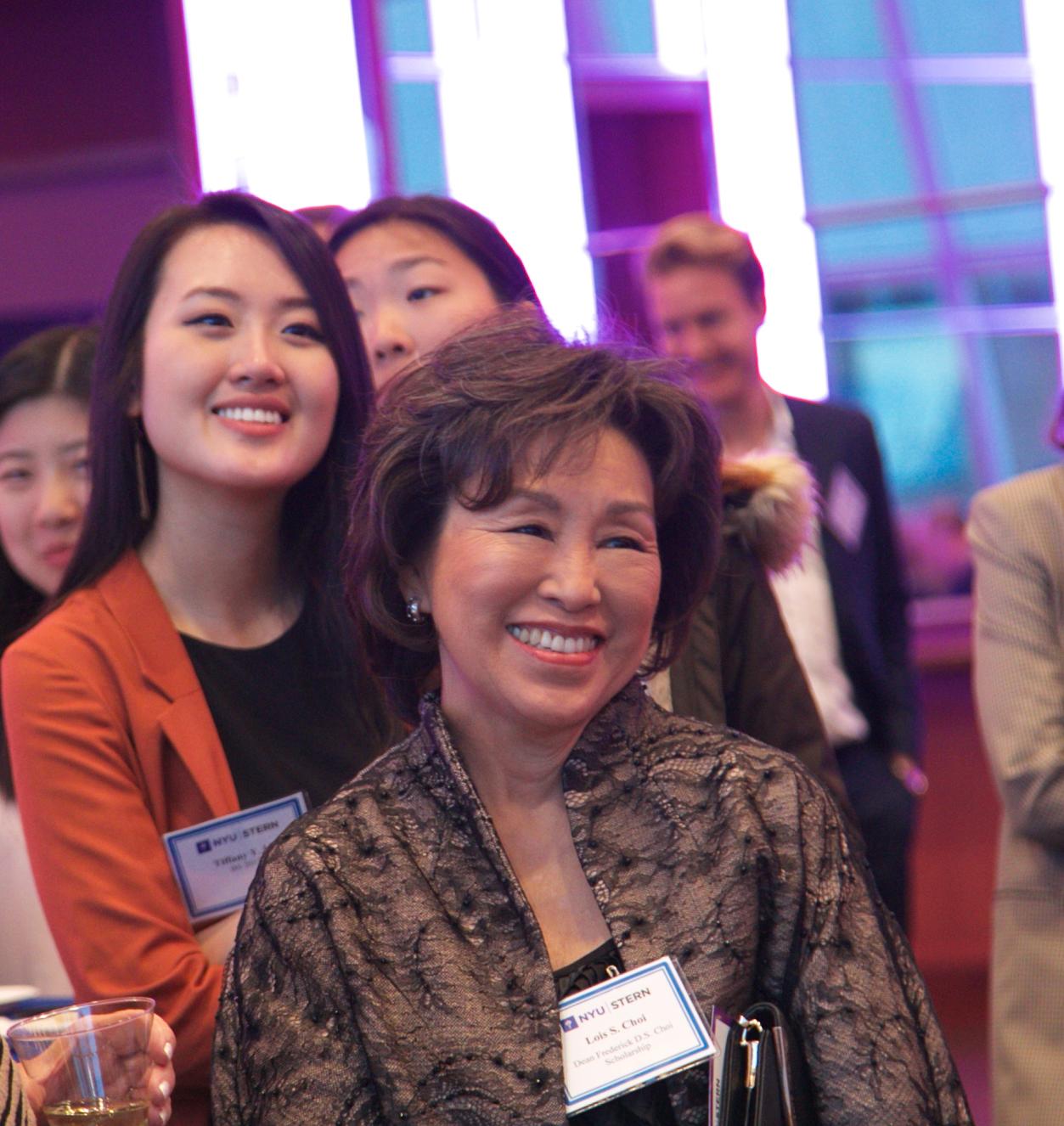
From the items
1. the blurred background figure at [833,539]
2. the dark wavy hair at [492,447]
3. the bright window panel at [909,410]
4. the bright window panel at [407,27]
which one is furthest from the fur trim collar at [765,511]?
the bright window panel at [909,410]

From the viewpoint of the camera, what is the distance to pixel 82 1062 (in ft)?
5.09

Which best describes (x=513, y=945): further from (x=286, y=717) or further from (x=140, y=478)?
(x=140, y=478)

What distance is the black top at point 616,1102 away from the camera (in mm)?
1642

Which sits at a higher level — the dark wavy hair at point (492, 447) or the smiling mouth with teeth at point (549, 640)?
the dark wavy hair at point (492, 447)

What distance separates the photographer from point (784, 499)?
2.29 meters

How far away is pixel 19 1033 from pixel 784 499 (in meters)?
1.26

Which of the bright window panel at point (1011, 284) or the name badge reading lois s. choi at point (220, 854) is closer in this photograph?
the name badge reading lois s. choi at point (220, 854)

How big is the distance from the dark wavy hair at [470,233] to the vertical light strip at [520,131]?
3.78 meters

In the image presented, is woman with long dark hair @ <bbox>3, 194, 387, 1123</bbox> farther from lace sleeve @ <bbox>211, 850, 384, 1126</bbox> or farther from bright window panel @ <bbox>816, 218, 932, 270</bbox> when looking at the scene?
bright window panel @ <bbox>816, 218, 932, 270</bbox>

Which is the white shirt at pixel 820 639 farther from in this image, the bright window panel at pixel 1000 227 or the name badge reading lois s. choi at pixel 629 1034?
the bright window panel at pixel 1000 227

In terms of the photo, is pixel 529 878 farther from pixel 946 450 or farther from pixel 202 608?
pixel 946 450

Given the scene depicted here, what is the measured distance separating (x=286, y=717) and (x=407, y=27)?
490 cm

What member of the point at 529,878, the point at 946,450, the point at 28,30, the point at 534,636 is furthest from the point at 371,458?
the point at 946,450

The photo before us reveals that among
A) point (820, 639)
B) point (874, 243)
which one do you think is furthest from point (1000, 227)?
point (820, 639)
